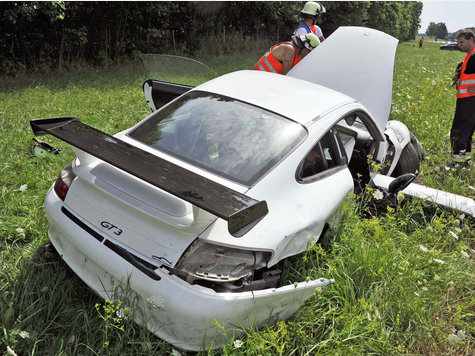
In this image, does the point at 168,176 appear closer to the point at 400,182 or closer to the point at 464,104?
the point at 400,182

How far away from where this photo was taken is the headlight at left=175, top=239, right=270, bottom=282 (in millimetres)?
2020

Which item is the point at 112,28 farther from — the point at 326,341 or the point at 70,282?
the point at 326,341

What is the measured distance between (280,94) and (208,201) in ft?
4.80

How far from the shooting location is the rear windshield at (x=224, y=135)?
8.29 feet

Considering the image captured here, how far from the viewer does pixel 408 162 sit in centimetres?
459

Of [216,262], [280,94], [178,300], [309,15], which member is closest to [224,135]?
[280,94]

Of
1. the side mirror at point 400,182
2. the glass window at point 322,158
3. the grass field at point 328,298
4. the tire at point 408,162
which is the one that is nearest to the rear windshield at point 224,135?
the glass window at point 322,158

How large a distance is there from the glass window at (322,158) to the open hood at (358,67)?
995 millimetres

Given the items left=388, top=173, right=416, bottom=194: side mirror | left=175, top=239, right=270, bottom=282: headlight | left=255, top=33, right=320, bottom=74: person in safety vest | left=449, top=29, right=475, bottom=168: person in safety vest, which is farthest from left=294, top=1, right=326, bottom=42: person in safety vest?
left=175, top=239, right=270, bottom=282: headlight

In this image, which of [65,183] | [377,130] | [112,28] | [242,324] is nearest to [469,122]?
[377,130]

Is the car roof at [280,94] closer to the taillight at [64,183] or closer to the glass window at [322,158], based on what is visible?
the glass window at [322,158]

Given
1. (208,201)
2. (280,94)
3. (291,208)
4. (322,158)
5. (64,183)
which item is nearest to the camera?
(208,201)

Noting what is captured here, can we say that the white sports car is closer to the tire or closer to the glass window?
the glass window

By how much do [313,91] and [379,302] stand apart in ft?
5.07
